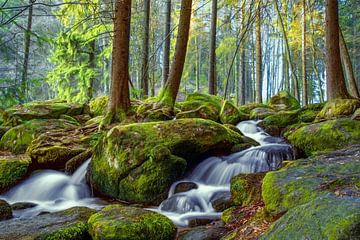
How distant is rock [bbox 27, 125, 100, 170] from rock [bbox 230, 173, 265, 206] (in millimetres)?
4310

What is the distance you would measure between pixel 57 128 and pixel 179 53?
4112mm

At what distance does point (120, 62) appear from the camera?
946 centimetres

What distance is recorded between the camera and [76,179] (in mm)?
7707

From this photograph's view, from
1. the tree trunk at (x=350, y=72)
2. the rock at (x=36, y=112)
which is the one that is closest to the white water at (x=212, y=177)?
the tree trunk at (x=350, y=72)

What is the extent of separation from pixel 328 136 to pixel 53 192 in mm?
5680

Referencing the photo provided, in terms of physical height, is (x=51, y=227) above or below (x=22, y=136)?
below

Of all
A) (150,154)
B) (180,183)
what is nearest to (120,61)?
(150,154)

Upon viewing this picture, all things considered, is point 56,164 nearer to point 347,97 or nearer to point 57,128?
point 57,128

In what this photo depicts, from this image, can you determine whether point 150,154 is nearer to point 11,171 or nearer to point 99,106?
point 11,171

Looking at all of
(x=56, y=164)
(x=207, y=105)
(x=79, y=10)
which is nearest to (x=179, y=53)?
(x=207, y=105)

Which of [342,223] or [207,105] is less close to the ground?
[207,105]

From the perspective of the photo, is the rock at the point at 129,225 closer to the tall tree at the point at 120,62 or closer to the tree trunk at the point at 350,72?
the tall tree at the point at 120,62

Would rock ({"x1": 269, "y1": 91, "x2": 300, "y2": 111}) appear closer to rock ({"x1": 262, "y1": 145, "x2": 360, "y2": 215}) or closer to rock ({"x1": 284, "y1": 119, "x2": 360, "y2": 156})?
rock ({"x1": 284, "y1": 119, "x2": 360, "y2": 156})

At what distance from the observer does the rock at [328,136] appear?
6395 millimetres
